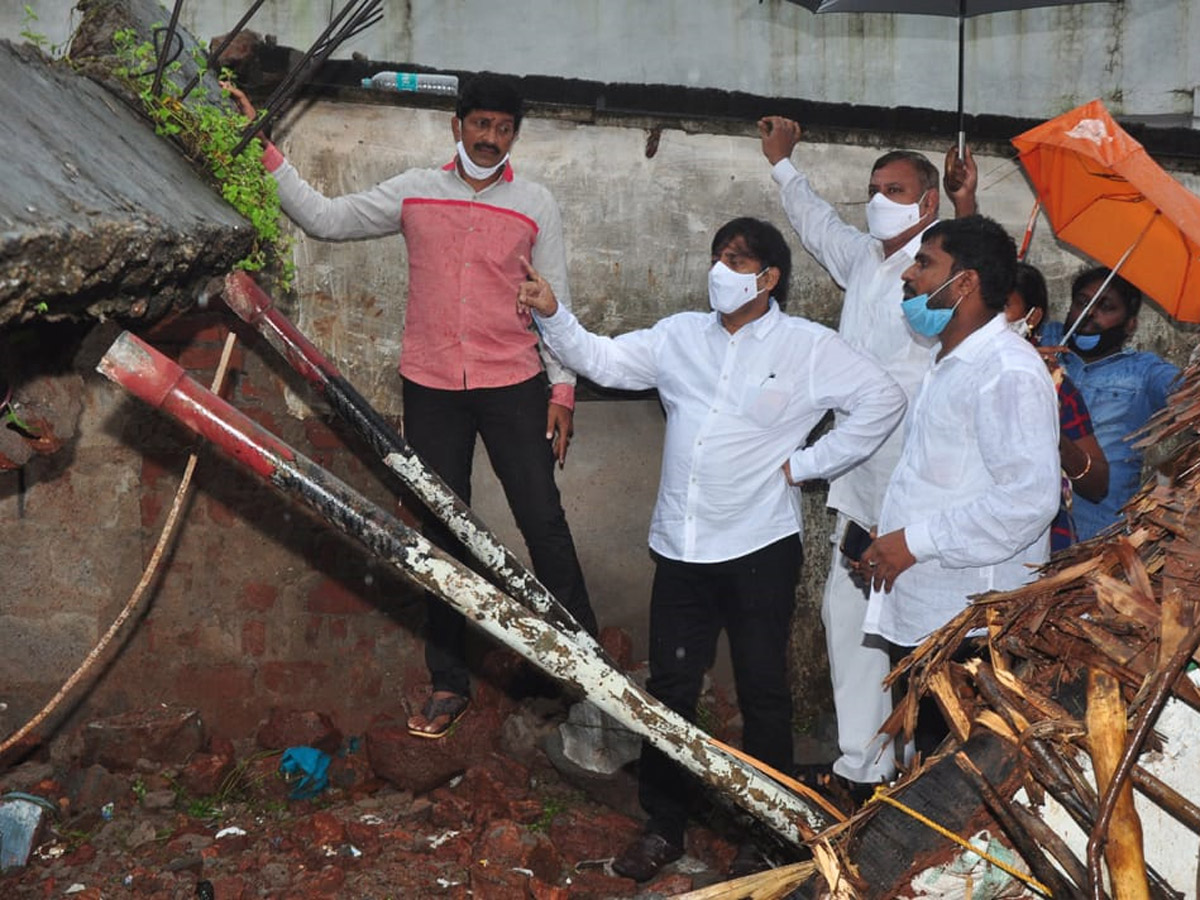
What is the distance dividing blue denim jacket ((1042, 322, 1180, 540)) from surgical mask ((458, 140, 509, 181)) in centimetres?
209

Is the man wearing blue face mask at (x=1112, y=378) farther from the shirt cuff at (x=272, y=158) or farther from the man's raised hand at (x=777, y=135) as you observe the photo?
the shirt cuff at (x=272, y=158)

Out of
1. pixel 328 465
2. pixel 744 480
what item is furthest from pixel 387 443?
pixel 328 465

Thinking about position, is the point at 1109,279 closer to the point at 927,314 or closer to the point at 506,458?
the point at 927,314

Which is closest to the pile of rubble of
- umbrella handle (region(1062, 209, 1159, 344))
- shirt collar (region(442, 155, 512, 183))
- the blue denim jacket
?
the blue denim jacket

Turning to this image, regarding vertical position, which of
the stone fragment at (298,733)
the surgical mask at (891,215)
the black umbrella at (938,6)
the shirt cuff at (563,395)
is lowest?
the stone fragment at (298,733)

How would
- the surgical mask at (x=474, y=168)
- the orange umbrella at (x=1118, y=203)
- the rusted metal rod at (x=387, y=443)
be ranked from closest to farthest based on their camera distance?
the rusted metal rod at (x=387, y=443) → the orange umbrella at (x=1118, y=203) → the surgical mask at (x=474, y=168)

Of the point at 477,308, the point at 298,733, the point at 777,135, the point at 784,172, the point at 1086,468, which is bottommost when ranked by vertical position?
the point at 298,733

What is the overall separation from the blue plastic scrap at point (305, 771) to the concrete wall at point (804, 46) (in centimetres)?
290

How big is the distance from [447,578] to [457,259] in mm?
2124

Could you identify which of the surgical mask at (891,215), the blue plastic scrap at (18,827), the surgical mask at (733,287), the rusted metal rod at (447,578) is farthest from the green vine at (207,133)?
the blue plastic scrap at (18,827)

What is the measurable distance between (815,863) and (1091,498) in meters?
2.72

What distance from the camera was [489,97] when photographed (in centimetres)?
448

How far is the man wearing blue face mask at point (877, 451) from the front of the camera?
454 cm

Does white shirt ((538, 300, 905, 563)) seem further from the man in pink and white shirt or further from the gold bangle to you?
the gold bangle
